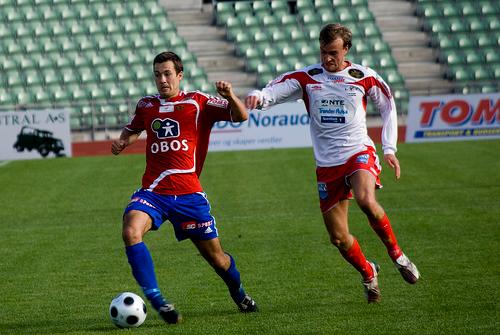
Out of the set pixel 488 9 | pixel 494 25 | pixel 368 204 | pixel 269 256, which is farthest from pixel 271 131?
pixel 368 204

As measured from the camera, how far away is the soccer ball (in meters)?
6.75

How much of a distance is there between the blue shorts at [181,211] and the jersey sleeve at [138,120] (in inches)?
21.7

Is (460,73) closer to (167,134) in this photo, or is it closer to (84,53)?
(84,53)

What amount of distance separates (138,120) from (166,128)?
1.12 ft

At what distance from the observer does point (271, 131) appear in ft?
78.3

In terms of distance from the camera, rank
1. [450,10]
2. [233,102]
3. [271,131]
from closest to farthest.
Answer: [233,102] < [271,131] < [450,10]

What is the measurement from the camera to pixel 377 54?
99.1 feet

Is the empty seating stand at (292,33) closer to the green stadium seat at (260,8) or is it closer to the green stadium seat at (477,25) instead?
the green stadium seat at (260,8)

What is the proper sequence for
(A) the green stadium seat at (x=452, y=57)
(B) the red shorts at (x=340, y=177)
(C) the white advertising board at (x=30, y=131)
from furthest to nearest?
(A) the green stadium seat at (x=452, y=57) < (C) the white advertising board at (x=30, y=131) < (B) the red shorts at (x=340, y=177)

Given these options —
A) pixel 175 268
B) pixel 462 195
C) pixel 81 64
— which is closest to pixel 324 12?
pixel 81 64

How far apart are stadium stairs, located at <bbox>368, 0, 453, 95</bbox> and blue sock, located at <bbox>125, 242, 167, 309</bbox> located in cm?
2228

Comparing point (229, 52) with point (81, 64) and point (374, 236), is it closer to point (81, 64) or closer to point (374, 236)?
point (81, 64)

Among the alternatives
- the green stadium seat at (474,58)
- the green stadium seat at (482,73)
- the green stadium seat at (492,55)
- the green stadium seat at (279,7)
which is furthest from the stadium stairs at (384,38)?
the green stadium seat at (279,7)

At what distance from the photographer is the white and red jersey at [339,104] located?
25.0 ft
